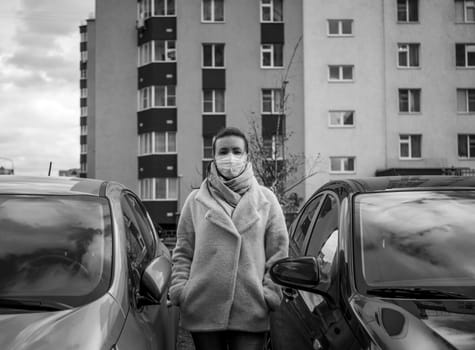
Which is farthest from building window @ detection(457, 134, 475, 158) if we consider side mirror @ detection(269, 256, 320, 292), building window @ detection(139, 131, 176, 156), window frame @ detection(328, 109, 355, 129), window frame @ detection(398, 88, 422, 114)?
side mirror @ detection(269, 256, 320, 292)

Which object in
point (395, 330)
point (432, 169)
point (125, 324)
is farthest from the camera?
point (432, 169)

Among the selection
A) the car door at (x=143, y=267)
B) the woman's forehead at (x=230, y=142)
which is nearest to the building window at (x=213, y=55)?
the car door at (x=143, y=267)

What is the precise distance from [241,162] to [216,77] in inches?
1360

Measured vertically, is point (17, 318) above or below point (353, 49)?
below

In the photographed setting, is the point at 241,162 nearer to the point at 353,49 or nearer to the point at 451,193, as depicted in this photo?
the point at 451,193

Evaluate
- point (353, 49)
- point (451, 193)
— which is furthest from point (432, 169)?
point (451, 193)

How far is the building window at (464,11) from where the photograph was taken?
37.9 meters

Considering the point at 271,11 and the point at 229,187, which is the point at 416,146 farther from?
the point at 229,187

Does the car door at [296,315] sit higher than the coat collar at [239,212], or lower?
lower

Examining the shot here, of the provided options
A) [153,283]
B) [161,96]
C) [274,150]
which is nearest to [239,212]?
[153,283]

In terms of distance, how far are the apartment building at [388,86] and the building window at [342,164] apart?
6 cm

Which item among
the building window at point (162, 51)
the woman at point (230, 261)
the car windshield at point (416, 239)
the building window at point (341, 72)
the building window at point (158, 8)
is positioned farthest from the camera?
the building window at point (158, 8)

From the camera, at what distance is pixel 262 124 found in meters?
37.4

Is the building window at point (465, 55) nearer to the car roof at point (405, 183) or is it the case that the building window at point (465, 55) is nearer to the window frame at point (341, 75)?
the window frame at point (341, 75)
